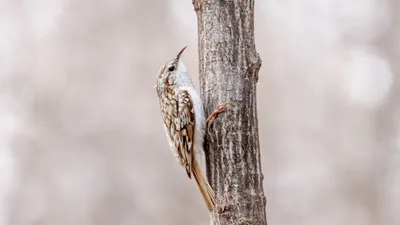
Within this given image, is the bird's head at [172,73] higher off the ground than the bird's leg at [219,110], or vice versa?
the bird's head at [172,73]

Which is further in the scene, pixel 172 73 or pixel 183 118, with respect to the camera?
pixel 172 73

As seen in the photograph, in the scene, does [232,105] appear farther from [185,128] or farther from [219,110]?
[185,128]

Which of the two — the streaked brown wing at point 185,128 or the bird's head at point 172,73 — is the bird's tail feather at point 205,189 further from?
the bird's head at point 172,73

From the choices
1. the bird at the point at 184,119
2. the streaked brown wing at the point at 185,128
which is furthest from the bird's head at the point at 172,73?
the streaked brown wing at the point at 185,128

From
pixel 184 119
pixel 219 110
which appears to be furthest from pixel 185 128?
pixel 219 110

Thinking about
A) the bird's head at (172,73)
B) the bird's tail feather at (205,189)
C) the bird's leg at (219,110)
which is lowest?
the bird's tail feather at (205,189)

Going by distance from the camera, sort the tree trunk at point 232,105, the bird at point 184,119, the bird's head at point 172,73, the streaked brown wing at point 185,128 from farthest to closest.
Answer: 1. the bird's head at point 172,73
2. the streaked brown wing at point 185,128
3. the bird at point 184,119
4. the tree trunk at point 232,105
